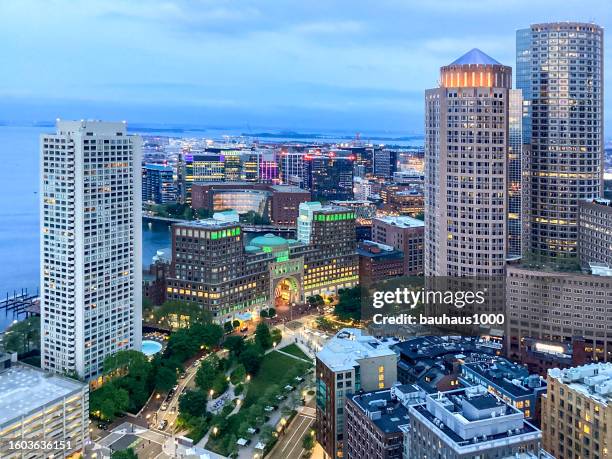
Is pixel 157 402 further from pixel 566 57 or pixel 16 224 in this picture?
pixel 16 224

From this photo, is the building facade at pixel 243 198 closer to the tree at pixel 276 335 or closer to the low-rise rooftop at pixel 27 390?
the tree at pixel 276 335

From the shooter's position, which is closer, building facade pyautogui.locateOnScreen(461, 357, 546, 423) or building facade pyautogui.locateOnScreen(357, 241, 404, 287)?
building facade pyautogui.locateOnScreen(461, 357, 546, 423)

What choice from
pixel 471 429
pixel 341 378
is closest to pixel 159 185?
pixel 341 378

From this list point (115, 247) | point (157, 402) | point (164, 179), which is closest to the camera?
point (157, 402)

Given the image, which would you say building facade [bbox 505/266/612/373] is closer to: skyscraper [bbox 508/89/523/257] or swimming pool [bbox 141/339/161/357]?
skyscraper [bbox 508/89/523/257]

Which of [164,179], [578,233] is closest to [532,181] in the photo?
[578,233]

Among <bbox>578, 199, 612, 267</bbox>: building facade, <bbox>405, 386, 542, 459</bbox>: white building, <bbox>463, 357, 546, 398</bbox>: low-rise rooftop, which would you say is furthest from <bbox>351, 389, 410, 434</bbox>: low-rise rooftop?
<bbox>578, 199, 612, 267</bbox>: building facade
